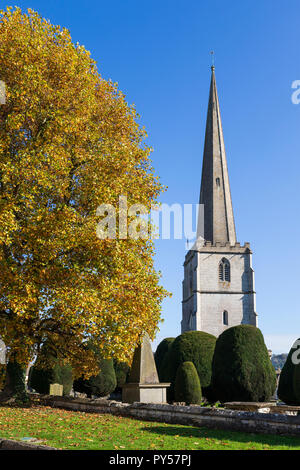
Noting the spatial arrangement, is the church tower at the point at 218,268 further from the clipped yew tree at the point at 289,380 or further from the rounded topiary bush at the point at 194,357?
the clipped yew tree at the point at 289,380

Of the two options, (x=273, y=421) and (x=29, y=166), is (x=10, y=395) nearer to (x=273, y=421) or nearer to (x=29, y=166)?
(x=29, y=166)

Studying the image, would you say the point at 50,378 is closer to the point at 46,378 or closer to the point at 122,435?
the point at 46,378

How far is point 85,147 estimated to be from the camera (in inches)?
659

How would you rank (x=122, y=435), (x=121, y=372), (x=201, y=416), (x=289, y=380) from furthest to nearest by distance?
(x=121, y=372)
(x=289, y=380)
(x=201, y=416)
(x=122, y=435)

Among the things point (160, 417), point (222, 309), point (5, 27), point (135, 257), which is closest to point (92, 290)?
point (135, 257)

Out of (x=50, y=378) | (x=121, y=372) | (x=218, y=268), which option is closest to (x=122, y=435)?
(x=50, y=378)

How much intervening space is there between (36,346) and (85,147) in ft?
26.3

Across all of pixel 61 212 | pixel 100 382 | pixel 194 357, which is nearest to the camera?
pixel 61 212

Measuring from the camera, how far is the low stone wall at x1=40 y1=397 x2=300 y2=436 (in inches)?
380

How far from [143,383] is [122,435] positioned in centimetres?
555

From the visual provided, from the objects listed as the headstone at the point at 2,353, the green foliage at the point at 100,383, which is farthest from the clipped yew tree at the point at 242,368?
the headstone at the point at 2,353

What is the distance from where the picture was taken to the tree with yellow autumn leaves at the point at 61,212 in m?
14.0

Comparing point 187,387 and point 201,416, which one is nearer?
point 201,416

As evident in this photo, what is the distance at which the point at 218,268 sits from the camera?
200ft
